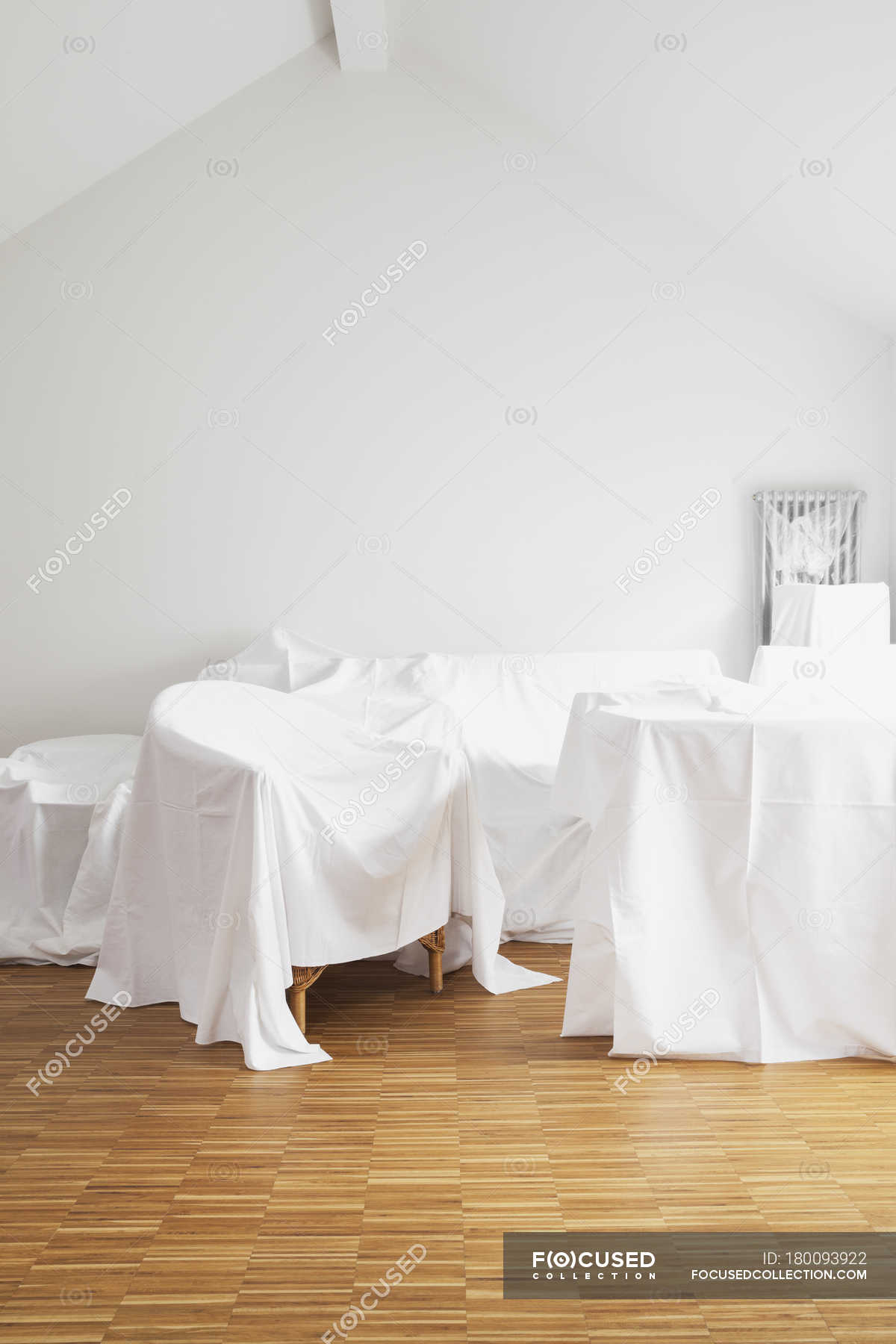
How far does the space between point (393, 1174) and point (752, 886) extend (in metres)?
1.04

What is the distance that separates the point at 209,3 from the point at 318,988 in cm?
345

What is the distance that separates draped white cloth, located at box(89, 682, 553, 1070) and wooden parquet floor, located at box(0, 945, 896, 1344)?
0.15 m

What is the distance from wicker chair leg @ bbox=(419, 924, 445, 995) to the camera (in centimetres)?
316

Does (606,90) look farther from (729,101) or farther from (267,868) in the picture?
(267,868)

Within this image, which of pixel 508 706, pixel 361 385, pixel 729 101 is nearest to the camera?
pixel 729 101

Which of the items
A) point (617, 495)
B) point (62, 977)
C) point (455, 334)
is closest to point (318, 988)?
point (62, 977)

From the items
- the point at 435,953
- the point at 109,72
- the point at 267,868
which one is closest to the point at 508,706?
the point at 435,953

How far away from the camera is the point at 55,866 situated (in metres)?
3.57

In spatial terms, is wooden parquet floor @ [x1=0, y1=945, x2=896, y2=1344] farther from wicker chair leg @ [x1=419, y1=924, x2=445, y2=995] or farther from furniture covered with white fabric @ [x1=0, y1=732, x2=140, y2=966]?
furniture covered with white fabric @ [x1=0, y1=732, x2=140, y2=966]

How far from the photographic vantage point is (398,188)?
191 inches

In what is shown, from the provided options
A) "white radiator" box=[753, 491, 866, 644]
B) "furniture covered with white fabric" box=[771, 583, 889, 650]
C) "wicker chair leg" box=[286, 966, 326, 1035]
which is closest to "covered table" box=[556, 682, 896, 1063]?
"wicker chair leg" box=[286, 966, 326, 1035]

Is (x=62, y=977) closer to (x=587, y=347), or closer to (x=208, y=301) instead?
(x=208, y=301)

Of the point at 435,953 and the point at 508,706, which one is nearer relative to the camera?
the point at 435,953

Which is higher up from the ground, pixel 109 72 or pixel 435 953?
pixel 109 72
